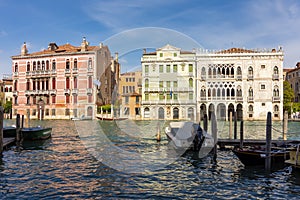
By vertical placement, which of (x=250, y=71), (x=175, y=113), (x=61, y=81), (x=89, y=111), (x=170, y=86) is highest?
(x=250, y=71)

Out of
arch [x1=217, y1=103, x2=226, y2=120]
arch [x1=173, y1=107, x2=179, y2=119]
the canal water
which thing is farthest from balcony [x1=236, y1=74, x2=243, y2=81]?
the canal water

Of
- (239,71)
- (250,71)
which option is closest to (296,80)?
(250,71)

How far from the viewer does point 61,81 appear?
117 ft

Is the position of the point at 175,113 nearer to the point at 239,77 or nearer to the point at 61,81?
the point at 239,77

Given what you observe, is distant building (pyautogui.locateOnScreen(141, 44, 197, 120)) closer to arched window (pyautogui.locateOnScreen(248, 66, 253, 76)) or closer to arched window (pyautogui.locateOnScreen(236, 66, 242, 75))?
arched window (pyautogui.locateOnScreen(236, 66, 242, 75))

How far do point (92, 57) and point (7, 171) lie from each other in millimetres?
27498

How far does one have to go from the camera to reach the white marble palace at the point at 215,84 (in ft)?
107

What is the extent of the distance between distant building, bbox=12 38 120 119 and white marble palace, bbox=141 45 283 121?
207 inches

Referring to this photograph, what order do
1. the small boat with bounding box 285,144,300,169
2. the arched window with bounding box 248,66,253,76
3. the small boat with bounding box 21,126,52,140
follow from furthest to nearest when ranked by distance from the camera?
the arched window with bounding box 248,66,253,76 → the small boat with bounding box 21,126,52,140 → the small boat with bounding box 285,144,300,169

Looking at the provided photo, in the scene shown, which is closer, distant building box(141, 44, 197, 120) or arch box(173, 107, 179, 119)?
distant building box(141, 44, 197, 120)

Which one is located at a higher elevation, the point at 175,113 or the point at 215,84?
the point at 215,84

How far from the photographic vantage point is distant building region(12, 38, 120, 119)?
3462 centimetres

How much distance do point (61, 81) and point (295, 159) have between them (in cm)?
3141

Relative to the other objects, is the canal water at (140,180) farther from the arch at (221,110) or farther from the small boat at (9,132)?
the arch at (221,110)
